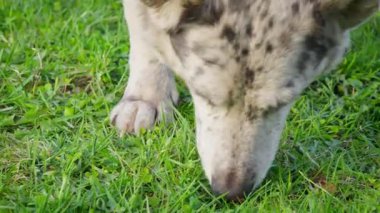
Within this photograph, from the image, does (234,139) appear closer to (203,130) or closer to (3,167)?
(203,130)

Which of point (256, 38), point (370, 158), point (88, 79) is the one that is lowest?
point (370, 158)

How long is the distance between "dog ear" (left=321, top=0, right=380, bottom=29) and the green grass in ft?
2.51

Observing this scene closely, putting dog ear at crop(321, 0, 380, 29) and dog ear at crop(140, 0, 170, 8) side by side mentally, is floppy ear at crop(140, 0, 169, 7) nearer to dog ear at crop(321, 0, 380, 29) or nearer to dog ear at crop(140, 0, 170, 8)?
dog ear at crop(140, 0, 170, 8)

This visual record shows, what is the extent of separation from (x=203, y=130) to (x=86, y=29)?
5.28 ft

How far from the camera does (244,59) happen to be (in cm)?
305

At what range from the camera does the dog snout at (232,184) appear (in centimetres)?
333

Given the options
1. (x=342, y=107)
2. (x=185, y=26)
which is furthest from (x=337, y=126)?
(x=185, y=26)

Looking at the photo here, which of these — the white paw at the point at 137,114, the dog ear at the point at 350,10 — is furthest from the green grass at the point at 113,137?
the dog ear at the point at 350,10

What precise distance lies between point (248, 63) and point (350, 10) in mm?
510

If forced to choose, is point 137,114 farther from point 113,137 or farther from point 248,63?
point 248,63

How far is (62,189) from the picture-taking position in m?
3.40

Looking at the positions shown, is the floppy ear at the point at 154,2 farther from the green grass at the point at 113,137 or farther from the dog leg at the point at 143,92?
the green grass at the point at 113,137

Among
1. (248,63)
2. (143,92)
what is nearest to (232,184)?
(248,63)

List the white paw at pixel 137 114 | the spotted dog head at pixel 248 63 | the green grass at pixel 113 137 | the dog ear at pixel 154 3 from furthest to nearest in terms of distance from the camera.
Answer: the white paw at pixel 137 114 < the green grass at pixel 113 137 < the dog ear at pixel 154 3 < the spotted dog head at pixel 248 63
